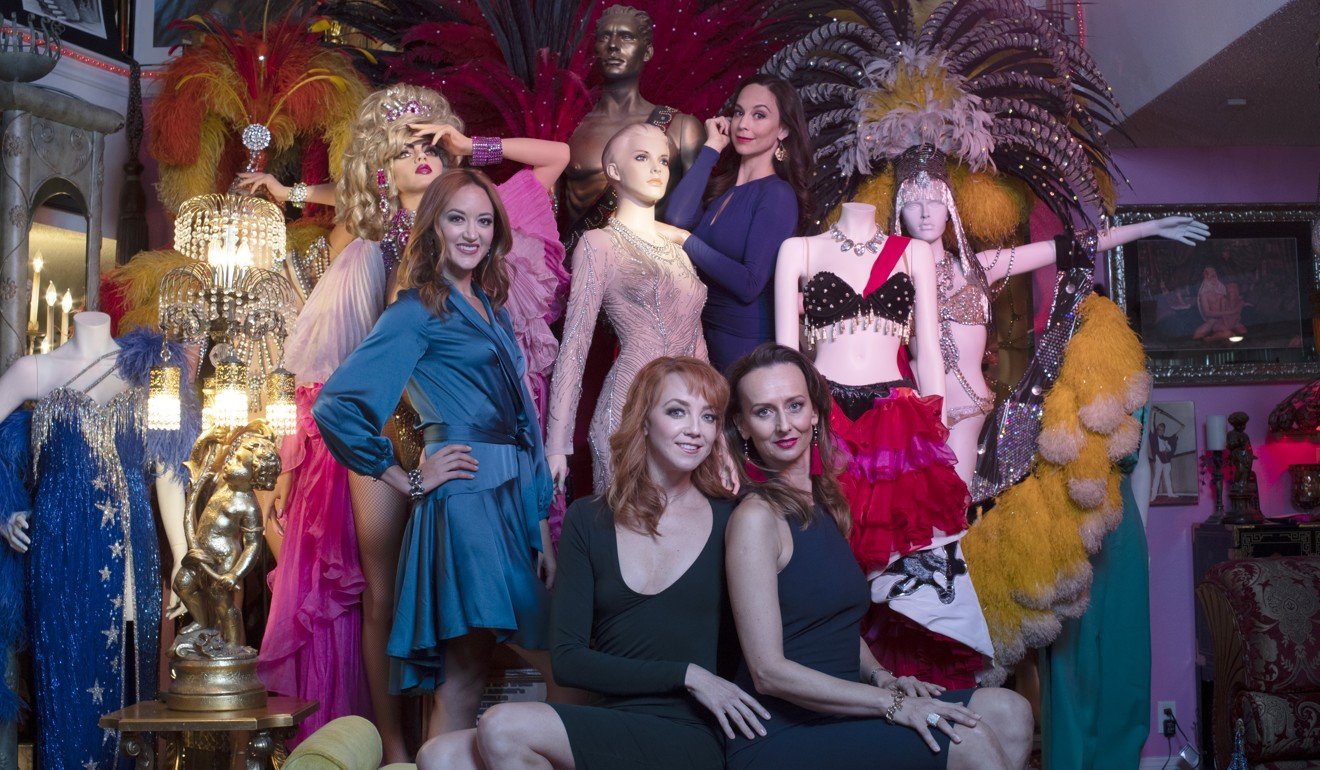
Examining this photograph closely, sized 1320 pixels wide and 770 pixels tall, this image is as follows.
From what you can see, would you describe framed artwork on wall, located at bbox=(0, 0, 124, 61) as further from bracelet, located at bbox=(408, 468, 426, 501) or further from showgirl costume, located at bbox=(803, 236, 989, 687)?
showgirl costume, located at bbox=(803, 236, 989, 687)

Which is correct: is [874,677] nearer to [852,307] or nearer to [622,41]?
[852,307]

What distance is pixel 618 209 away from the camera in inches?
185

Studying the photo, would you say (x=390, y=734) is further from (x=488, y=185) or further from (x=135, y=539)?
(x=488, y=185)

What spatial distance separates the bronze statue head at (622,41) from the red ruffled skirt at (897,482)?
1707mm

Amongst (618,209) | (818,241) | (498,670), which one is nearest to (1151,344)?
(818,241)

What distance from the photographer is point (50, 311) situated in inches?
215

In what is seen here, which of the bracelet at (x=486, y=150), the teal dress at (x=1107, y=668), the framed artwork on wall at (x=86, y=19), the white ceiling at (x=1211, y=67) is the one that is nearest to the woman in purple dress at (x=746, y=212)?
the bracelet at (x=486, y=150)

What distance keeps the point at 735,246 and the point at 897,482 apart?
1.19 metres

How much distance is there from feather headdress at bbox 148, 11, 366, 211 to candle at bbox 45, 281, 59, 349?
0.57 meters

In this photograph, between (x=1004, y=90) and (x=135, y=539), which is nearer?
(x=135, y=539)

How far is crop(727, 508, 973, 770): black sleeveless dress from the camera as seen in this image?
2910mm

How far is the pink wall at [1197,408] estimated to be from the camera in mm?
6355

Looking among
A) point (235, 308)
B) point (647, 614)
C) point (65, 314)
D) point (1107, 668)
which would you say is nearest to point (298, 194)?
point (235, 308)

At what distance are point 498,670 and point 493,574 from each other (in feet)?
3.81
